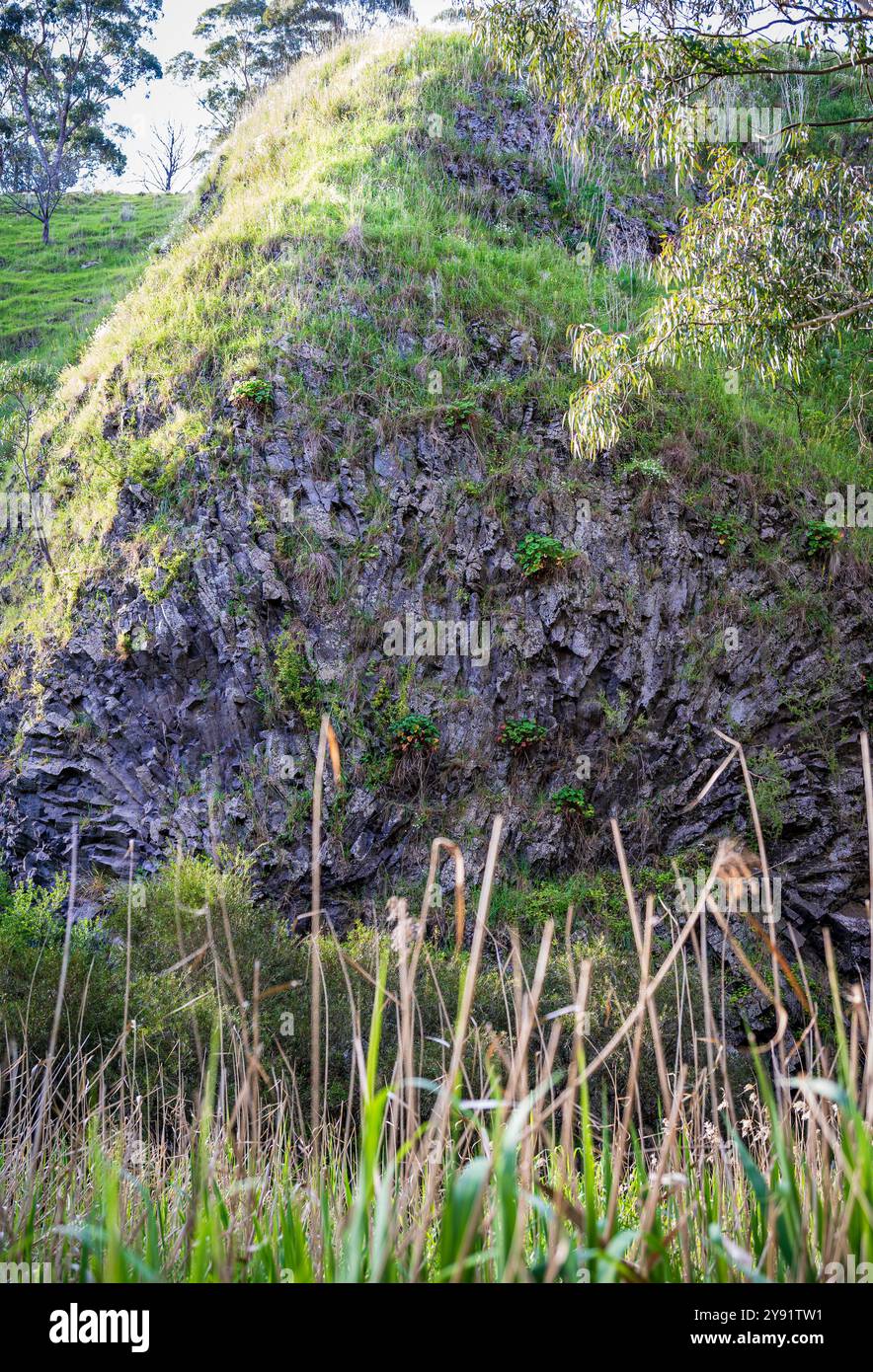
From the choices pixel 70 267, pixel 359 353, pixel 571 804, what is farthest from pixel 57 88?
pixel 571 804

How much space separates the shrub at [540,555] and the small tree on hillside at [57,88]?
87.7ft

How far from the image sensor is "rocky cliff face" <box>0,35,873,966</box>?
9602 millimetres

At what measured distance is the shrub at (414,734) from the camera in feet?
32.6

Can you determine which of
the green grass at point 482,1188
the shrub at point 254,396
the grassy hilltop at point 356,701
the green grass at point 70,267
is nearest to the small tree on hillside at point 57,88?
the green grass at point 70,267

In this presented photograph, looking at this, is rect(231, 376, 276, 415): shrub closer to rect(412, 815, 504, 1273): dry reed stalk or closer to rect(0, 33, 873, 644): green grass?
rect(0, 33, 873, 644): green grass

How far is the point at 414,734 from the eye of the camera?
32.6ft

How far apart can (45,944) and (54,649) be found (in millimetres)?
4522

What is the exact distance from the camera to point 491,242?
15680mm

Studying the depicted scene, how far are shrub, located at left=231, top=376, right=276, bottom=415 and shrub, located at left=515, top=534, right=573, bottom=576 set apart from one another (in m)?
4.26

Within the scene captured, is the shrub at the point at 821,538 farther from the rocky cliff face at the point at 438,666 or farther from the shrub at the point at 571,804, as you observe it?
the shrub at the point at 571,804

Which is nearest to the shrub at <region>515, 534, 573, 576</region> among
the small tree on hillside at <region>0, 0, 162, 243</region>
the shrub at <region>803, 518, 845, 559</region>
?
the shrub at <region>803, 518, 845, 559</region>

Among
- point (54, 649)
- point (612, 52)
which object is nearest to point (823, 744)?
point (612, 52)
